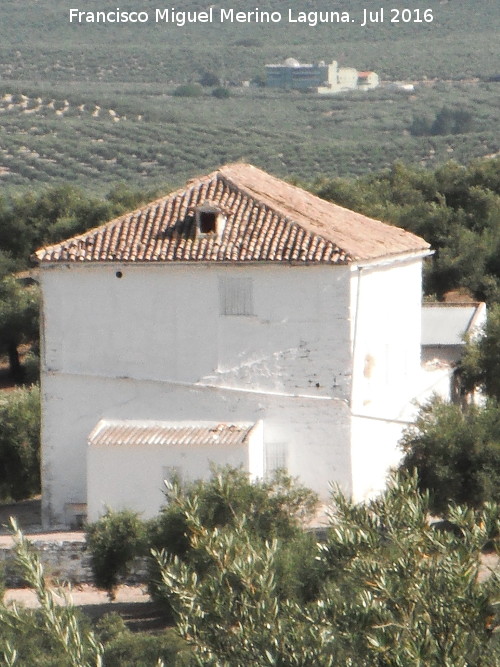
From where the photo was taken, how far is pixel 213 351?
2144 centimetres

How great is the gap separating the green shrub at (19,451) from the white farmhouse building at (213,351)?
2.90 metres

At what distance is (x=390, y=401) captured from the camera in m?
22.8

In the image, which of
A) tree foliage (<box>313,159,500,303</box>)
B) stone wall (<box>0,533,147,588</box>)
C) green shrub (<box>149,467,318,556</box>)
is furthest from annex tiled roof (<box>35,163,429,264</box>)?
tree foliage (<box>313,159,500,303</box>)

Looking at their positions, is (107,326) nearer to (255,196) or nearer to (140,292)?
(140,292)

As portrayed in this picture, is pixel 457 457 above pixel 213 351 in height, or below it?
below

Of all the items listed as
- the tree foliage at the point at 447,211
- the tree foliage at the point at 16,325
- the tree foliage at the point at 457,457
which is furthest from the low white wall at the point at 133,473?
A: the tree foliage at the point at 16,325

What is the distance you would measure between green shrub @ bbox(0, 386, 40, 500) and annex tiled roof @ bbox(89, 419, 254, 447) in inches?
143

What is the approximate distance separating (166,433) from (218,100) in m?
58.3

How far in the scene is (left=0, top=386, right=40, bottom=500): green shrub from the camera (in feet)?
82.1

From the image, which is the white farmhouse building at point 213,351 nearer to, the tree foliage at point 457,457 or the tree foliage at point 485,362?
the tree foliage at point 457,457

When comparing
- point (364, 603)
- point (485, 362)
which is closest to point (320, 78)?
point (485, 362)

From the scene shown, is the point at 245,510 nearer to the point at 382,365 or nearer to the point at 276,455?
the point at 276,455

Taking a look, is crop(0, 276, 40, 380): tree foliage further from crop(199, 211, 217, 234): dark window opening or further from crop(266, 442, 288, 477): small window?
crop(266, 442, 288, 477): small window

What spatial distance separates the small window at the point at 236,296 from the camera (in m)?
21.0
